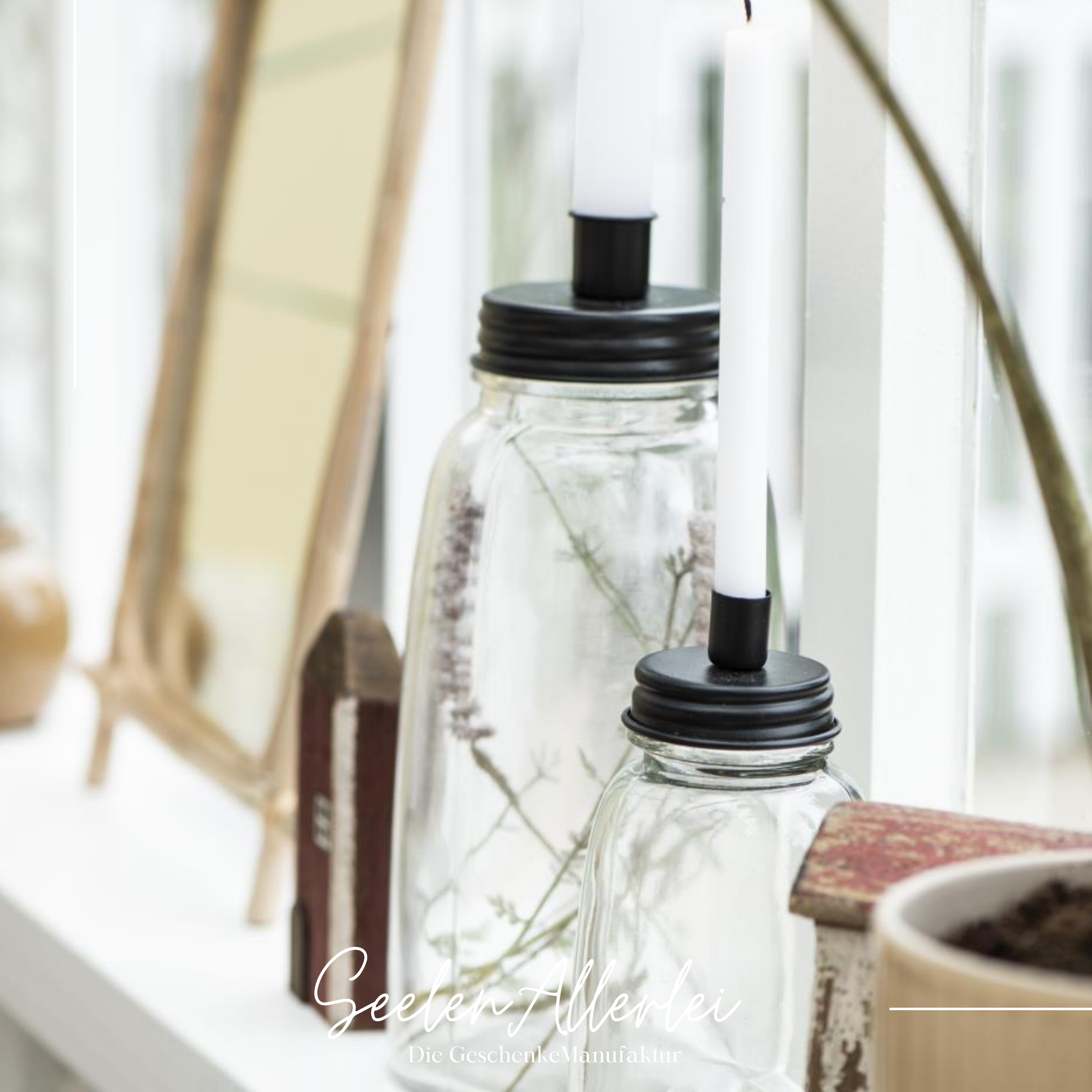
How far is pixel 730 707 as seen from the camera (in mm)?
472

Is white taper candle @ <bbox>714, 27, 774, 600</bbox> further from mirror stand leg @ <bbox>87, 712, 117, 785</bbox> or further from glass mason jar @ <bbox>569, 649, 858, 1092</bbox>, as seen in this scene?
mirror stand leg @ <bbox>87, 712, 117, 785</bbox>

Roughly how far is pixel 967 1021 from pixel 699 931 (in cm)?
25

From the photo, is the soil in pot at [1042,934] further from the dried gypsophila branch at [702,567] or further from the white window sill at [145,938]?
the white window sill at [145,938]

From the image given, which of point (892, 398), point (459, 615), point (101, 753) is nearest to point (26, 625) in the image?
point (101, 753)

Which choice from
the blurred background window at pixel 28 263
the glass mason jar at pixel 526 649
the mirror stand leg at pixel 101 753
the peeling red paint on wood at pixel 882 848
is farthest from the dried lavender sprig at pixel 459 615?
the blurred background window at pixel 28 263

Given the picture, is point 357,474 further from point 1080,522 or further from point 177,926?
point 1080,522

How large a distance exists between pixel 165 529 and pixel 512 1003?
56cm

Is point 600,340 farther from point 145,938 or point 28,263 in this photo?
point 28,263

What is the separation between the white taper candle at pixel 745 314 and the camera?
1.60 ft

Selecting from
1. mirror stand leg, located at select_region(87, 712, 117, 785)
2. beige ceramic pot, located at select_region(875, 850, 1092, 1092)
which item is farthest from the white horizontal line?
mirror stand leg, located at select_region(87, 712, 117, 785)

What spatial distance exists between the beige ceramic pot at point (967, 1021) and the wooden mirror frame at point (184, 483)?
1.95 feet

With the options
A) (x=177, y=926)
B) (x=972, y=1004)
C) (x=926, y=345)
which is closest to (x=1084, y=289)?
(x=926, y=345)

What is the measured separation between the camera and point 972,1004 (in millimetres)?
292

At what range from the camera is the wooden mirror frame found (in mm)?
882
